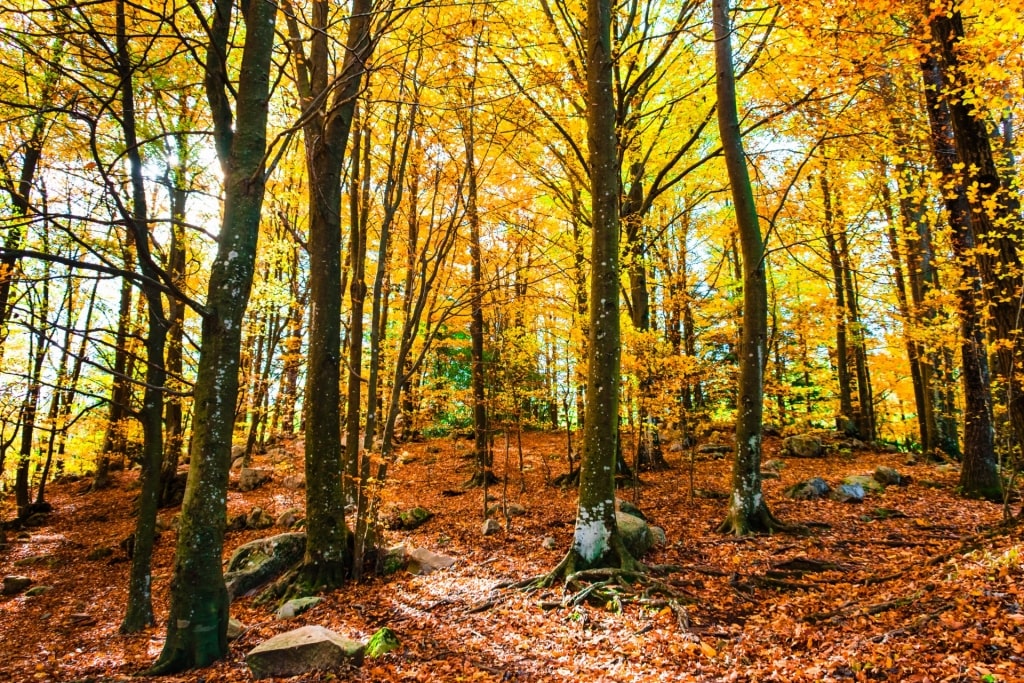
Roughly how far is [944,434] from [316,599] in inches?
573

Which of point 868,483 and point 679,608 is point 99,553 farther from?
point 868,483

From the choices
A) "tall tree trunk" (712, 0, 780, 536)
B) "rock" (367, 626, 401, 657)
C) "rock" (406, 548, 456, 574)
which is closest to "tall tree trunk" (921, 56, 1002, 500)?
"tall tree trunk" (712, 0, 780, 536)

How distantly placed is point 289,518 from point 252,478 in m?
4.24

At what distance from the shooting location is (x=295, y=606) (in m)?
5.88

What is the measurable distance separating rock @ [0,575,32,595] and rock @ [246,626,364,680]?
8.52 m

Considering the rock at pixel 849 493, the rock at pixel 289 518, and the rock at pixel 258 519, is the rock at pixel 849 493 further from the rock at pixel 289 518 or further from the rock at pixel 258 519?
the rock at pixel 258 519

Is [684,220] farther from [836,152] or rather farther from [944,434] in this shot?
[944,434]

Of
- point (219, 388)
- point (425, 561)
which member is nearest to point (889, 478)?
point (425, 561)

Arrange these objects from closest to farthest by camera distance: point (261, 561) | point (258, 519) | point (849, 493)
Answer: point (261, 561) → point (849, 493) → point (258, 519)

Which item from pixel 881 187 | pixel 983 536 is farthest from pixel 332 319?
pixel 881 187

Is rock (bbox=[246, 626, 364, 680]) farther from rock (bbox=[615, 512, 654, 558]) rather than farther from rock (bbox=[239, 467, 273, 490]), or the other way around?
rock (bbox=[239, 467, 273, 490])

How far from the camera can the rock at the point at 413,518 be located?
979cm

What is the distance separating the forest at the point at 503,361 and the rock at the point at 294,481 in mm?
93

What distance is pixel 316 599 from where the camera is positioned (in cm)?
606
